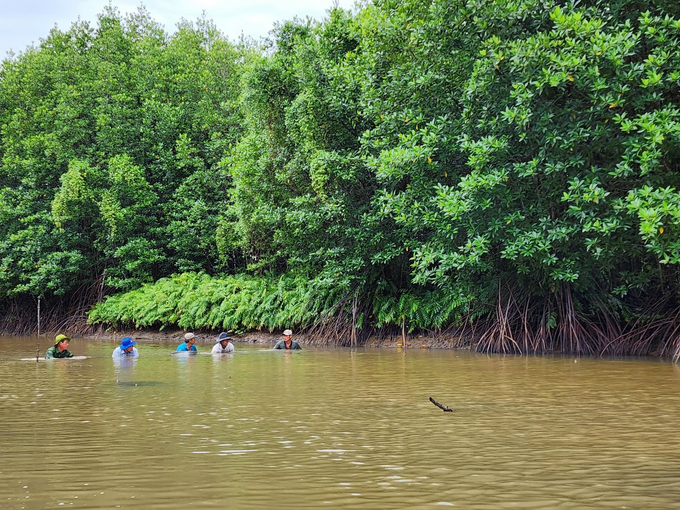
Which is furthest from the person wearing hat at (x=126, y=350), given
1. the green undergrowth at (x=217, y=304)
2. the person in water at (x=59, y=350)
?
the green undergrowth at (x=217, y=304)

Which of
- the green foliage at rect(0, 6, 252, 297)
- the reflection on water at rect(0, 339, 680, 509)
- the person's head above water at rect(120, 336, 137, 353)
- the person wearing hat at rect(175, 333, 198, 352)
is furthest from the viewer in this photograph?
the green foliage at rect(0, 6, 252, 297)

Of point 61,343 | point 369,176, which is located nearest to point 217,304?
point 369,176

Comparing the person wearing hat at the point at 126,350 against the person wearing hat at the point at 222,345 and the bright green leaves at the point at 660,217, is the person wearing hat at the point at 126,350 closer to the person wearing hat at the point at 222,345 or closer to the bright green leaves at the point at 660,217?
the person wearing hat at the point at 222,345

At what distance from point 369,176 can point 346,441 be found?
56.9ft

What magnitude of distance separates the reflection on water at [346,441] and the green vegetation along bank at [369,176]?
16.5 ft

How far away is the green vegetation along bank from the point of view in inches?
635

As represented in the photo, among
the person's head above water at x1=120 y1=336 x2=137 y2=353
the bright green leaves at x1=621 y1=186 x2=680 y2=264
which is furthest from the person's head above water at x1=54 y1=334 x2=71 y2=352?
the bright green leaves at x1=621 y1=186 x2=680 y2=264

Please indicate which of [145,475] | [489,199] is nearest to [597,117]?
[489,199]

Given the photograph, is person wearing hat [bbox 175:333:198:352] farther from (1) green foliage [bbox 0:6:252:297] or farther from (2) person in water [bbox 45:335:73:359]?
(1) green foliage [bbox 0:6:252:297]

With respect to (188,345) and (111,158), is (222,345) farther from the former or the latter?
(111,158)

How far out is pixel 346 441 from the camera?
22.6 feet

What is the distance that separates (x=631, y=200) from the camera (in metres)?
15.0

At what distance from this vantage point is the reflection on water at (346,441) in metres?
4.92

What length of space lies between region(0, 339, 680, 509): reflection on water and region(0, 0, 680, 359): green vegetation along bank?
503cm
